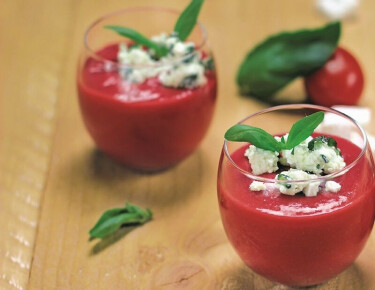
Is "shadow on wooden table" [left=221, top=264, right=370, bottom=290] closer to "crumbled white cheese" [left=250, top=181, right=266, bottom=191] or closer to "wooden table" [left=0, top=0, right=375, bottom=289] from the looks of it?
"wooden table" [left=0, top=0, right=375, bottom=289]

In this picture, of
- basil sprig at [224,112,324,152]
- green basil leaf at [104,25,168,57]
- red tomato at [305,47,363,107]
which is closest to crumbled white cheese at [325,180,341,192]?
basil sprig at [224,112,324,152]

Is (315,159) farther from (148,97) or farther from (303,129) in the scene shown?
(148,97)

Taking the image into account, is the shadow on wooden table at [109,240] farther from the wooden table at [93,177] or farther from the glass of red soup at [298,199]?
the glass of red soup at [298,199]

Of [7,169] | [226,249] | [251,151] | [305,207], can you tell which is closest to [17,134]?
[7,169]

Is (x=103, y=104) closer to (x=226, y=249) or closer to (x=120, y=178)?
(x=120, y=178)

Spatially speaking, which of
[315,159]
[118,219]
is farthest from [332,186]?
[118,219]

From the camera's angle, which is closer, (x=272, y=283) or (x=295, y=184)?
(x=295, y=184)
